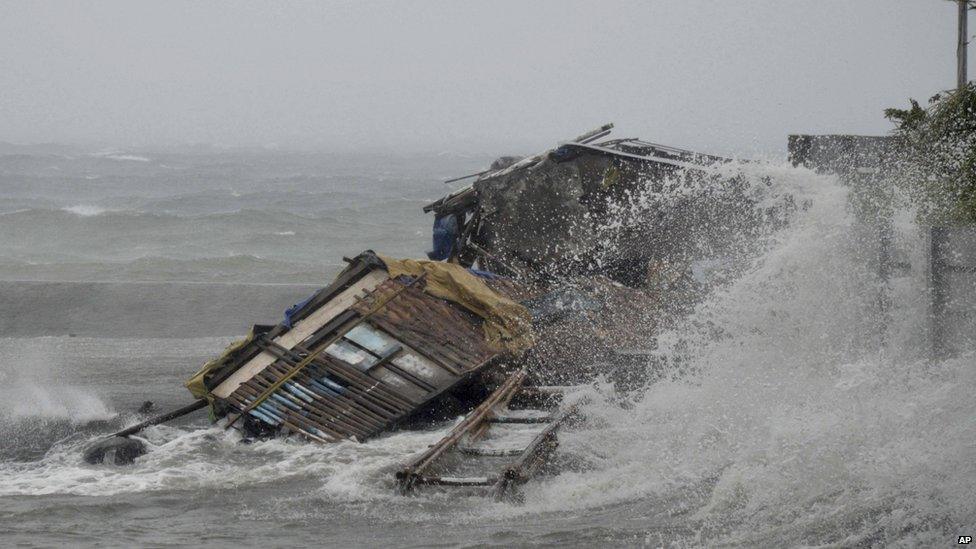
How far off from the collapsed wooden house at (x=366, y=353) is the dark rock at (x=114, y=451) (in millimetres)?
1046

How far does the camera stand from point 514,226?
1487cm

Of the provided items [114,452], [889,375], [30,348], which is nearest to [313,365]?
[114,452]

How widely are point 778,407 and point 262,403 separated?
490cm

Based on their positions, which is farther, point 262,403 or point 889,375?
point 262,403

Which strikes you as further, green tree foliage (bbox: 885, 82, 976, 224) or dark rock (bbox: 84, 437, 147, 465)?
dark rock (bbox: 84, 437, 147, 465)

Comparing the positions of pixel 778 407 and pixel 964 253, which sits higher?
pixel 964 253

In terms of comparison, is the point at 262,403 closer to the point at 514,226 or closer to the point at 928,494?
the point at 514,226

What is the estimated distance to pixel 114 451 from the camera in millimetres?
10469

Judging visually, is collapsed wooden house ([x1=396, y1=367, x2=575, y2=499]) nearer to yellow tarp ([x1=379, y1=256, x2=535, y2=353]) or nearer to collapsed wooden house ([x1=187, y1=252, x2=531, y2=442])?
yellow tarp ([x1=379, y1=256, x2=535, y2=353])

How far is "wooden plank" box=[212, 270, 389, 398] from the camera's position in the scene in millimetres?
11680

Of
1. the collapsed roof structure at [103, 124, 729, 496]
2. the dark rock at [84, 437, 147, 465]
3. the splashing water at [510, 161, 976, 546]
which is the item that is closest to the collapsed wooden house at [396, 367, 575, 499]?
the collapsed roof structure at [103, 124, 729, 496]

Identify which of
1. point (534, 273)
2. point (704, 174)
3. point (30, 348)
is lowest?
point (30, 348)

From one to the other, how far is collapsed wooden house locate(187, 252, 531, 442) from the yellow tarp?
0.01 m

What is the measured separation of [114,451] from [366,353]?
255 centimetres
